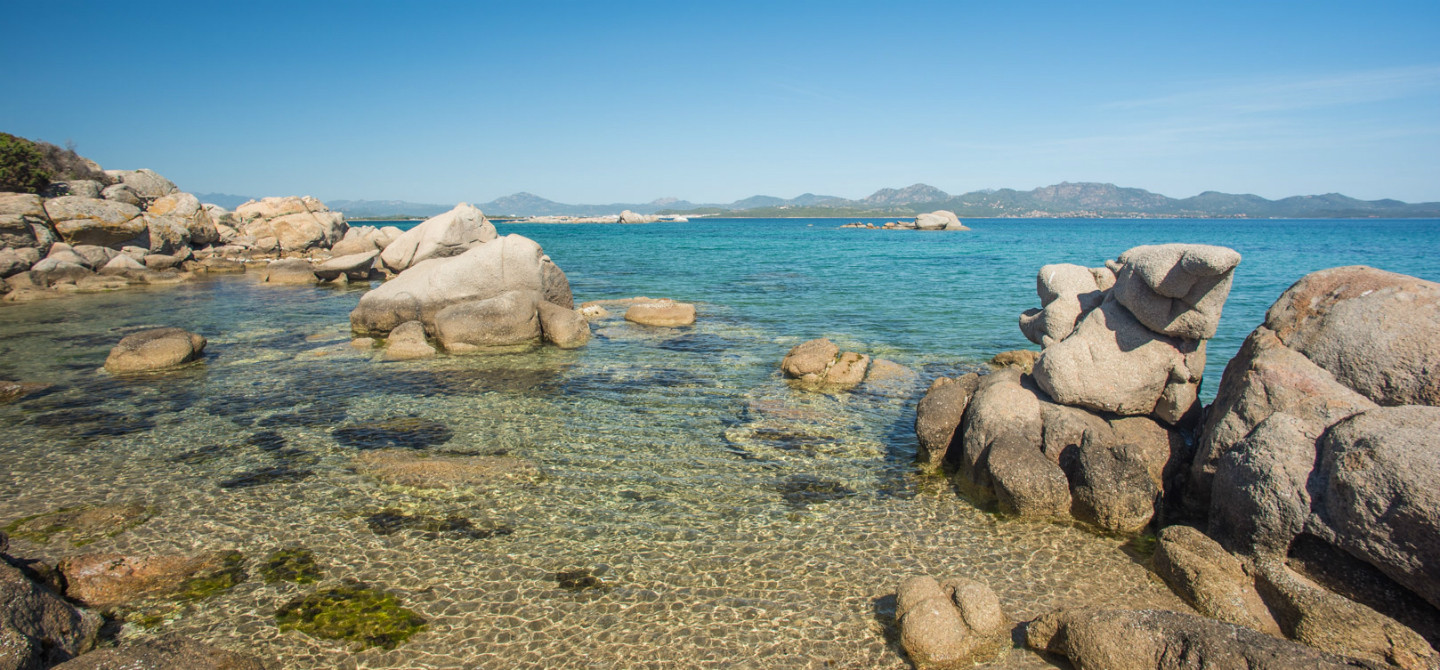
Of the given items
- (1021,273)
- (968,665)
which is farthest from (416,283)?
(1021,273)

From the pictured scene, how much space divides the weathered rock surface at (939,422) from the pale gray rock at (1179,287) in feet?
9.03

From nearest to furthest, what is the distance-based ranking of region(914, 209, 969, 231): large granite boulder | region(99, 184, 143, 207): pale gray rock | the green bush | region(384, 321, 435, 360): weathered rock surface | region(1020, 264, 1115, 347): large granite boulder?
1. region(1020, 264, 1115, 347): large granite boulder
2. region(384, 321, 435, 360): weathered rock surface
3. the green bush
4. region(99, 184, 143, 207): pale gray rock
5. region(914, 209, 969, 231): large granite boulder

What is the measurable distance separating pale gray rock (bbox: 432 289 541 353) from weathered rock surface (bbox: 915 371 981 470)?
1191 centimetres

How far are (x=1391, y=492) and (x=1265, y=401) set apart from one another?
1.99 metres

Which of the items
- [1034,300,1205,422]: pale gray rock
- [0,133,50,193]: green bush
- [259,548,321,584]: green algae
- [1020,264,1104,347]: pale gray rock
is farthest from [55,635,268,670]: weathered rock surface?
[0,133,50,193]: green bush

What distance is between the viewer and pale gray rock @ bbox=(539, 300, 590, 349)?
19094mm

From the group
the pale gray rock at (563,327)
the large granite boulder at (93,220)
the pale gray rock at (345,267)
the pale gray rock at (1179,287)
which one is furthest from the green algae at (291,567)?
the large granite boulder at (93,220)

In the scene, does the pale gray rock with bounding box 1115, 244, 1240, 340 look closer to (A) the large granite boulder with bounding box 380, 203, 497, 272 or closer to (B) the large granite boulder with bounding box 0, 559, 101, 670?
(B) the large granite boulder with bounding box 0, 559, 101, 670

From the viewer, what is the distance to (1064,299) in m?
11.3

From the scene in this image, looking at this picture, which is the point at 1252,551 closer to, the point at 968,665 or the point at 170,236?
the point at 968,665

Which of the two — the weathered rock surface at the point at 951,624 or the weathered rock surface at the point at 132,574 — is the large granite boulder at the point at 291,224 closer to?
the weathered rock surface at the point at 132,574

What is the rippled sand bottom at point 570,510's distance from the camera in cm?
654

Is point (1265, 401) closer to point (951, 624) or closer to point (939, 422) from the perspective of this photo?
point (939, 422)

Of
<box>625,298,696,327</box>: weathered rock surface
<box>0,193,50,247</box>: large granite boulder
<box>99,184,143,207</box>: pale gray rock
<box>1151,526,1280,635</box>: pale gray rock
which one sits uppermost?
<box>99,184,143,207</box>: pale gray rock
